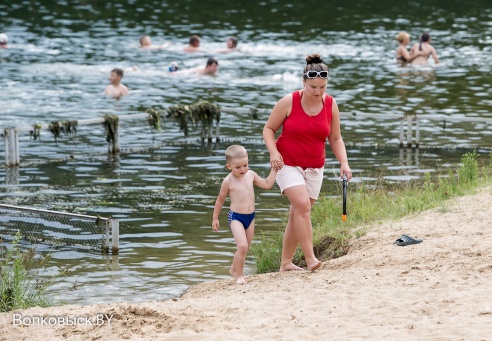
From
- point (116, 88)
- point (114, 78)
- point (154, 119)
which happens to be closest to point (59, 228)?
point (154, 119)

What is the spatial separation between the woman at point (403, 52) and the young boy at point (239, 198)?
21.2 metres

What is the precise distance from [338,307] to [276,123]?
2.02m

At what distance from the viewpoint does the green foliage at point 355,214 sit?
424 inches

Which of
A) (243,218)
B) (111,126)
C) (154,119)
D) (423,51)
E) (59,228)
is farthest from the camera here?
(423,51)

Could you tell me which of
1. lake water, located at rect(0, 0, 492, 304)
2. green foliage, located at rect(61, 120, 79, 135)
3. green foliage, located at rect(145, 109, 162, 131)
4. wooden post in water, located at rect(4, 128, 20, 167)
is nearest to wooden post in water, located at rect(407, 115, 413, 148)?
lake water, located at rect(0, 0, 492, 304)

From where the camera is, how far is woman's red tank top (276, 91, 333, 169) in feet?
29.9

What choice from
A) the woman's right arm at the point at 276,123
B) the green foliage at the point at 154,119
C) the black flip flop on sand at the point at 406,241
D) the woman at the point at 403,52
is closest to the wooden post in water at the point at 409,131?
the green foliage at the point at 154,119

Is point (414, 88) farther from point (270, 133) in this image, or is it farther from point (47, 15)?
point (47, 15)

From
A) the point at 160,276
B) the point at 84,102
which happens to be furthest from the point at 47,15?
the point at 160,276

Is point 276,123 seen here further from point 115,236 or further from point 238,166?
point 115,236

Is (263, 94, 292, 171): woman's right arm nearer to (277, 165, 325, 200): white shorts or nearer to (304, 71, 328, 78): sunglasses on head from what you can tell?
(277, 165, 325, 200): white shorts

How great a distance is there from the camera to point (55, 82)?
27531 millimetres

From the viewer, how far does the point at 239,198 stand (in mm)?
9438

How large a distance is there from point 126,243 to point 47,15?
32.7m
